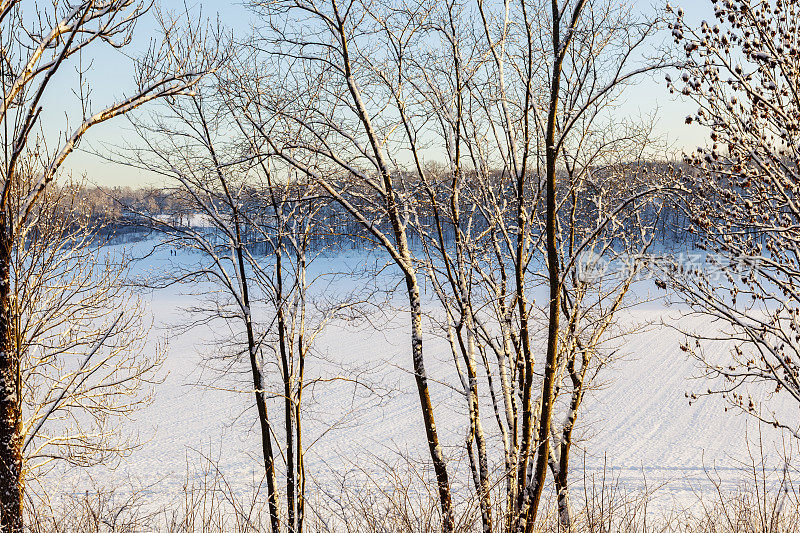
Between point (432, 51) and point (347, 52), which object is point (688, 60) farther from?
point (347, 52)

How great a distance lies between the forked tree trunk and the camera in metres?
5.23

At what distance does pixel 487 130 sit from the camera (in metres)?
7.90

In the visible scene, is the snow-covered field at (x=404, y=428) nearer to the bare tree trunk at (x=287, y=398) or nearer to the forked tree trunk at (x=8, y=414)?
the bare tree trunk at (x=287, y=398)

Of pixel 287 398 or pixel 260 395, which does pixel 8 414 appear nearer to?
pixel 287 398

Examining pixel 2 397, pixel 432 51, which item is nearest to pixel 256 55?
pixel 432 51

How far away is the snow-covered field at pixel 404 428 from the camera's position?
57.4 ft

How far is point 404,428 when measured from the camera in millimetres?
21625

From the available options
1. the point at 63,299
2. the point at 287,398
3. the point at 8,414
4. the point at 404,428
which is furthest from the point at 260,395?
the point at 404,428

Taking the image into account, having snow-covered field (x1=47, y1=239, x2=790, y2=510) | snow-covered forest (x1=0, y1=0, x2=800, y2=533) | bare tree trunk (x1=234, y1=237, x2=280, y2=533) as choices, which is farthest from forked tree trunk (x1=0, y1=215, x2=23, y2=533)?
snow-covered field (x1=47, y1=239, x2=790, y2=510)

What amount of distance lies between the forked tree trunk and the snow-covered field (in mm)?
8690

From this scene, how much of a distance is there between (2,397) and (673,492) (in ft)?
54.1

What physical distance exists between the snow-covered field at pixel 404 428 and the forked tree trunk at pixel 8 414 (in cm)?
869

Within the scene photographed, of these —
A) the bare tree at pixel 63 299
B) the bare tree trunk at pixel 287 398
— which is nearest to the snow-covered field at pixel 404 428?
the bare tree trunk at pixel 287 398

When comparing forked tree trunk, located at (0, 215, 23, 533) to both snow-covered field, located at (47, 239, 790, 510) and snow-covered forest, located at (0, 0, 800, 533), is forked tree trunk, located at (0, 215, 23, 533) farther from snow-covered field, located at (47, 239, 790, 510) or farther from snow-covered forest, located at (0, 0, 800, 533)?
snow-covered field, located at (47, 239, 790, 510)
